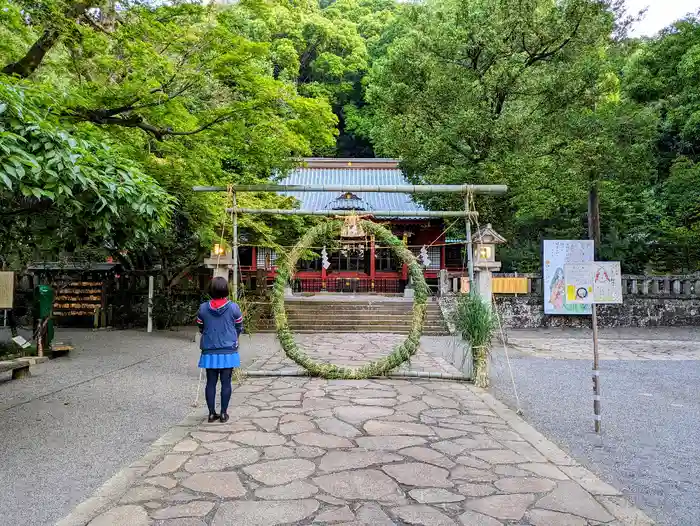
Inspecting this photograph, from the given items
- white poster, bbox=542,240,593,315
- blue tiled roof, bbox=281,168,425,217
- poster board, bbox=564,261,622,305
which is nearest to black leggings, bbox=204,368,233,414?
poster board, bbox=564,261,622,305

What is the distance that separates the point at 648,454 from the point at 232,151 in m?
8.06

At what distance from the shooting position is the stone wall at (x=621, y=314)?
15.0 meters

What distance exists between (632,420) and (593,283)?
1729 millimetres

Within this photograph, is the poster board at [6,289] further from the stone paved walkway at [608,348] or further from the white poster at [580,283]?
the stone paved walkway at [608,348]

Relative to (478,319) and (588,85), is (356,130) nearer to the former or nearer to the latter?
(588,85)

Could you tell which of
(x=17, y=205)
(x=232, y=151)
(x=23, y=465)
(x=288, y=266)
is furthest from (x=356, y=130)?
A: (x=23, y=465)

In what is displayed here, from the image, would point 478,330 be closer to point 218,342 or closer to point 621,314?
point 218,342

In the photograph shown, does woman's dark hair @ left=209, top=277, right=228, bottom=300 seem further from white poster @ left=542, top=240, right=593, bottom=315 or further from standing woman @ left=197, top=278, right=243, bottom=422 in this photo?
white poster @ left=542, top=240, right=593, bottom=315

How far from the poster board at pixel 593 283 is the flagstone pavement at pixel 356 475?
4.92 ft

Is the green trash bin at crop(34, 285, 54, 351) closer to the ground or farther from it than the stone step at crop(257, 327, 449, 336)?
farther from it

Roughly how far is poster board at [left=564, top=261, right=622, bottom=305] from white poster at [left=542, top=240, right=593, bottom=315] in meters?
9.20

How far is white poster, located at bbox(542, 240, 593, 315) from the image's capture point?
45.3 feet

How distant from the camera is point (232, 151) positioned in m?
9.41

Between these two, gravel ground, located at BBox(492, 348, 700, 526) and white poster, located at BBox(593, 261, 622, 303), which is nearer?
gravel ground, located at BBox(492, 348, 700, 526)
